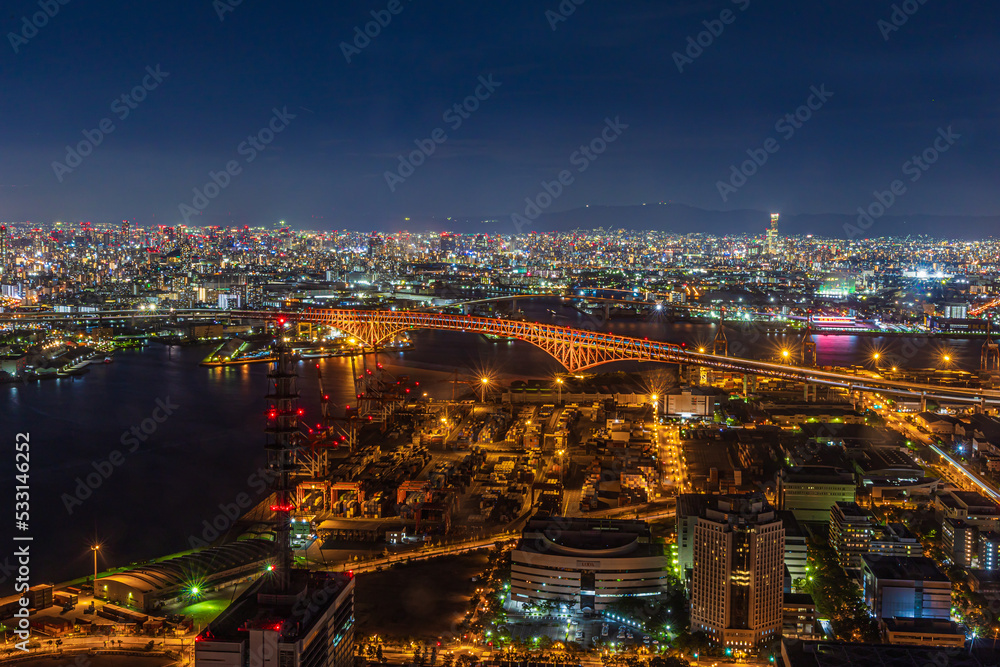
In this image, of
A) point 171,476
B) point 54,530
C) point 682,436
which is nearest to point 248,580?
point 54,530

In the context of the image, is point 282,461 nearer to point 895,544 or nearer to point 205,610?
point 205,610

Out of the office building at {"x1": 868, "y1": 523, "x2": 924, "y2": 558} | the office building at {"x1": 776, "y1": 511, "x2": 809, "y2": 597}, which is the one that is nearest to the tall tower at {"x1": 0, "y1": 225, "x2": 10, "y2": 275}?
the office building at {"x1": 776, "y1": 511, "x2": 809, "y2": 597}

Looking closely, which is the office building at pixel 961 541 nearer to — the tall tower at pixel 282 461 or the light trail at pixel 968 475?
the light trail at pixel 968 475

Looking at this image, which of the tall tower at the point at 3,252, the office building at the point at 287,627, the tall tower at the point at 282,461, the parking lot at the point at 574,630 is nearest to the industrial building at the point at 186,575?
the tall tower at the point at 282,461

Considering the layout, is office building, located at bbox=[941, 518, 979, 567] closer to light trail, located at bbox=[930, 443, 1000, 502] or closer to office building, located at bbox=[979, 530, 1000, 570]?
office building, located at bbox=[979, 530, 1000, 570]

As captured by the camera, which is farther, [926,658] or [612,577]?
[612,577]

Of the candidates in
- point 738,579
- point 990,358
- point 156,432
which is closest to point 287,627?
point 738,579

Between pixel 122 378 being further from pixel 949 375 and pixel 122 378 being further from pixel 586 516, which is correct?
pixel 949 375
